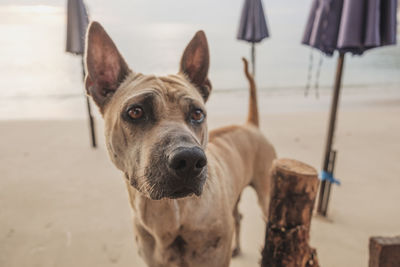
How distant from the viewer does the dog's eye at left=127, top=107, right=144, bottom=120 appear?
1416 millimetres

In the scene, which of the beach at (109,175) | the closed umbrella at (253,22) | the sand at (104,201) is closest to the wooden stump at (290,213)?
the beach at (109,175)

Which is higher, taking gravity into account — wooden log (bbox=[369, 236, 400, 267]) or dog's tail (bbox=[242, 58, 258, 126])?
dog's tail (bbox=[242, 58, 258, 126])

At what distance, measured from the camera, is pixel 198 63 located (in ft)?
6.07

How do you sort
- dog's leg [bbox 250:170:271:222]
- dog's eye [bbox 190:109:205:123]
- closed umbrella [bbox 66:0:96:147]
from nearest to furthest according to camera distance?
dog's eye [bbox 190:109:205:123] → dog's leg [bbox 250:170:271:222] → closed umbrella [bbox 66:0:96:147]

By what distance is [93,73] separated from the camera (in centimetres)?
164

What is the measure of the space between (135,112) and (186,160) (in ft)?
1.47

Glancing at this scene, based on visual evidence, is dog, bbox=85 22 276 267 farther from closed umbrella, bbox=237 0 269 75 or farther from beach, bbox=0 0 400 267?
closed umbrella, bbox=237 0 269 75

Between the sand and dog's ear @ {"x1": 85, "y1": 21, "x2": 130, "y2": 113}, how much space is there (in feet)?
6.18

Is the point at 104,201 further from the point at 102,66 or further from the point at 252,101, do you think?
the point at 102,66

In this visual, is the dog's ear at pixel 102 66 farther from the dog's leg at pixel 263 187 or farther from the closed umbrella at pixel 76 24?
the closed umbrella at pixel 76 24

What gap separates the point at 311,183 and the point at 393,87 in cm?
1460

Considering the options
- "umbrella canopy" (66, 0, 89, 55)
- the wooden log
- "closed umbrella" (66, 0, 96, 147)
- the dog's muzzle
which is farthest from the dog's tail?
"umbrella canopy" (66, 0, 89, 55)

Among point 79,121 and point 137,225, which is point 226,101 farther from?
point 137,225

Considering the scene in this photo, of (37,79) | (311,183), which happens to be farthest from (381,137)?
(37,79)
